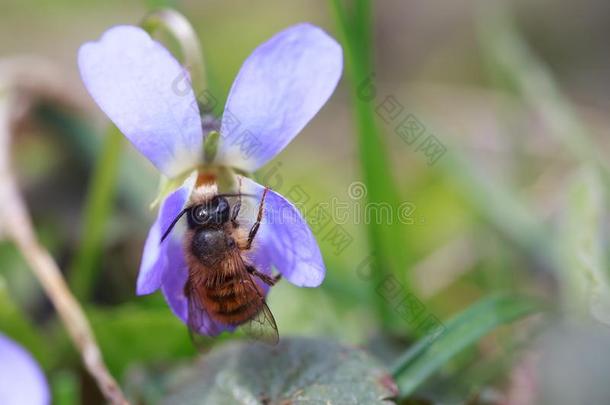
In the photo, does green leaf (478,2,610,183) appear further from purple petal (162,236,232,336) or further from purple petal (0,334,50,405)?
purple petal (0,334,50,405)

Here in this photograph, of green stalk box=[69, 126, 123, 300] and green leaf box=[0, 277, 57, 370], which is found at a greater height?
green stalk box=[69, 126, 123, 300]

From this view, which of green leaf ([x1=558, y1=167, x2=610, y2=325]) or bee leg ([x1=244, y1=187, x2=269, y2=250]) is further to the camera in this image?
green leaf ([x1=558, y1=167, x2=610, y2=325])

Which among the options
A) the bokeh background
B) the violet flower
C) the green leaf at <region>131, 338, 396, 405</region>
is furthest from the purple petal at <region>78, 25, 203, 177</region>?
the bokeh background

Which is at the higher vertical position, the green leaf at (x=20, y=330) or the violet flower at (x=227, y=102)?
the violet flower at (x=227, y=102)

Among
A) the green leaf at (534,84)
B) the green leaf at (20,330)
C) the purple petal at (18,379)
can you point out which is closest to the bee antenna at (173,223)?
the purple petal at (18,379)

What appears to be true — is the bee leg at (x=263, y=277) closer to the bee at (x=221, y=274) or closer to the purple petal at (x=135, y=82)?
the bee at (x=221, y=274)

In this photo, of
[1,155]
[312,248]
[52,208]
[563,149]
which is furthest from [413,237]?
[312,248]
